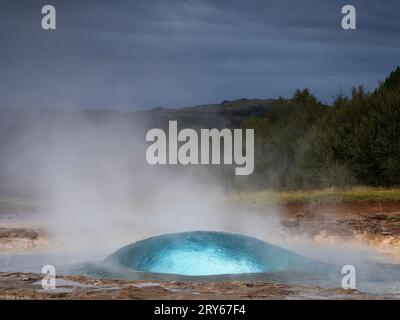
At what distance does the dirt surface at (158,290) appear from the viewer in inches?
508

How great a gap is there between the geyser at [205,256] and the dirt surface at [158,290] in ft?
4.87

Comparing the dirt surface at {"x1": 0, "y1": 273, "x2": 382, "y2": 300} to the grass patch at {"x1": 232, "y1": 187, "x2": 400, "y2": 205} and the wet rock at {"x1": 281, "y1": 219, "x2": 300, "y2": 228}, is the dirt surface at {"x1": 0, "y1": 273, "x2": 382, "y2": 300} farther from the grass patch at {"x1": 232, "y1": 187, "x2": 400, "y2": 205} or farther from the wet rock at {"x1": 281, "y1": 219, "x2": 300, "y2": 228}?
the grass patch at {"x1": 232, "y1": 187, "x2": 400, "y2": 205}

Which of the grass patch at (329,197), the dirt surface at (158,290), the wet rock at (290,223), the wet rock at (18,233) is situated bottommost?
the dirt surface at (158,290)

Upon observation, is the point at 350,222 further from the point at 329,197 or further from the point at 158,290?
the point at 158,290

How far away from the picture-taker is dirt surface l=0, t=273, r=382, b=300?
1290 cm

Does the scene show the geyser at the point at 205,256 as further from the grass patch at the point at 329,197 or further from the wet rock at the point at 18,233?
the grass patch at the point at 329,197

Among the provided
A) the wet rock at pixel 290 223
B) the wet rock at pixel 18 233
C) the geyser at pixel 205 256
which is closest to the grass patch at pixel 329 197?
the wet rock at pixel 290 223

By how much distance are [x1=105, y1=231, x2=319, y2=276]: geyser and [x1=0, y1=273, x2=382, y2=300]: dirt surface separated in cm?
148

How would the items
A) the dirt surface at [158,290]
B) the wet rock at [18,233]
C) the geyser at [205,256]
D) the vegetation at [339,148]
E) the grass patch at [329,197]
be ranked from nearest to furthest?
the dirt surface at [158,290] < the geyser at [205,256] < the wet rock at [18,233] < the grass patch at [329,197] < the vegetation at [339,148]

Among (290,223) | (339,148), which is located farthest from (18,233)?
(339,148)

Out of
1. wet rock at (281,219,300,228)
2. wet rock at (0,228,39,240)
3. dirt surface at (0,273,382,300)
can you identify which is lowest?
dirt surface at (0,273,382,300)

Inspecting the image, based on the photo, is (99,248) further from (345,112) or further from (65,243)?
(345,112)

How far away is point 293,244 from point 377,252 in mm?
3289

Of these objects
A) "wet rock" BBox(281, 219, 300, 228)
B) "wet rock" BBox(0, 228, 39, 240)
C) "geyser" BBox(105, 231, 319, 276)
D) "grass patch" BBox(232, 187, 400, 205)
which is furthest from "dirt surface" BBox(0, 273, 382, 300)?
"grass patch" BBox(232, 187, 400, 205)
